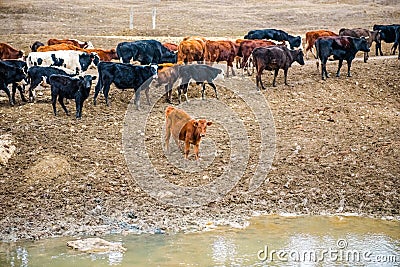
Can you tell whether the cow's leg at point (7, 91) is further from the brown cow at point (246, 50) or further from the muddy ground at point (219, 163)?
the brown cow at point (246, 50)

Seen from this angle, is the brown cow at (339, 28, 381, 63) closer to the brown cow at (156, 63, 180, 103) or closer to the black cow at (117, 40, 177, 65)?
the black cow at (117, 40, 177, 65)

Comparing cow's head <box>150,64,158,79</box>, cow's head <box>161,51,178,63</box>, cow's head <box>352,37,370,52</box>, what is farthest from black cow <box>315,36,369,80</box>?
cow's head <box>150,64,158,79</box>

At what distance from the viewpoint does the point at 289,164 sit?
12898 mm

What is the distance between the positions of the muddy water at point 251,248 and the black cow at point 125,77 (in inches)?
229

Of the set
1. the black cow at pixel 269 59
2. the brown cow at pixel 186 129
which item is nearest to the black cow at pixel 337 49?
the black cow at pixel 269 59

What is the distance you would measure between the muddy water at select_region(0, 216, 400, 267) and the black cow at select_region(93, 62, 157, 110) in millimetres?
5812

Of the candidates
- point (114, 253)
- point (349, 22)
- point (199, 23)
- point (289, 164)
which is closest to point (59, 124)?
point (289, 164)

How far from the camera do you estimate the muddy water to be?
9266 mm

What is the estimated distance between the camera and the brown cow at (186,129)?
41.3ft

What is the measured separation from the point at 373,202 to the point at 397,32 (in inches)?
526

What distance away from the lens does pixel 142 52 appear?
64.2 feet

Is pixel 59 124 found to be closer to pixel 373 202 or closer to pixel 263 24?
pixel 373 202

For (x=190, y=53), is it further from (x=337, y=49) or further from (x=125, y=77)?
(x=337, y=49)

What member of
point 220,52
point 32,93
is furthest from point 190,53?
Answer: point 32,93
